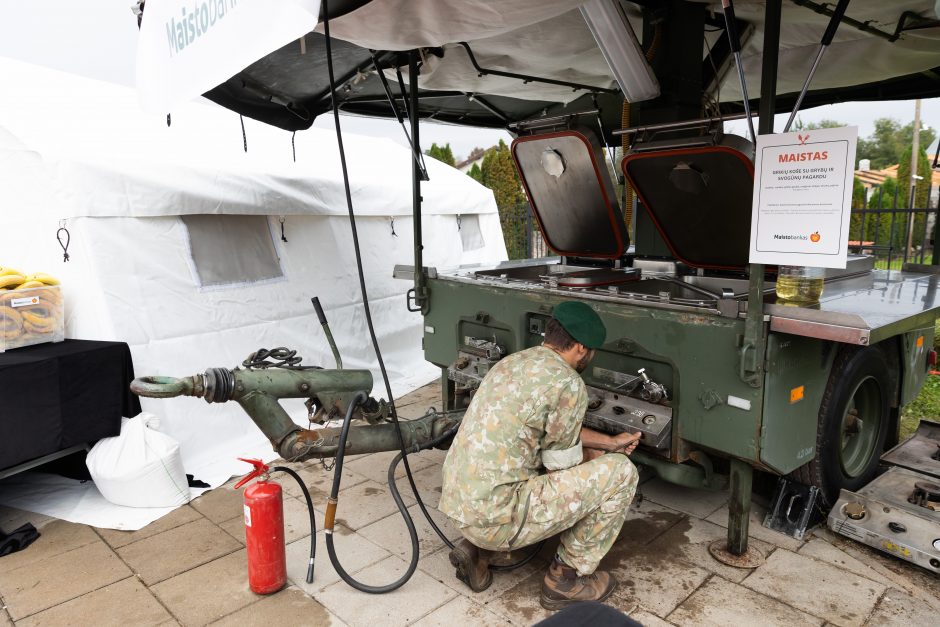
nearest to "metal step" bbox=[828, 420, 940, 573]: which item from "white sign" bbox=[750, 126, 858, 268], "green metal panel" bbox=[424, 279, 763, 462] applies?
"green metal panel" bbox=[424, 279, 763, 462]

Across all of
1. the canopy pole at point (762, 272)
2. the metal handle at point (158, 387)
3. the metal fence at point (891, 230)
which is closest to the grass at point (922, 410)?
the metal fence at point (891, 230)

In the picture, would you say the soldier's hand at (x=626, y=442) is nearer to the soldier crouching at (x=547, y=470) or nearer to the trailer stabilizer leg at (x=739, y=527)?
the soldier crouching at (x=547, y=470)

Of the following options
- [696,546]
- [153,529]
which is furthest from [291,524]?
[696,546]

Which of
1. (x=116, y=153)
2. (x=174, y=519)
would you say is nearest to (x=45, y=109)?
(x=116, y=153)

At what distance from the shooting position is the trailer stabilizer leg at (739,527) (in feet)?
9.81

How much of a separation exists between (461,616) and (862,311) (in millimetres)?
2296

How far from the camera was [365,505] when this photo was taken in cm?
382

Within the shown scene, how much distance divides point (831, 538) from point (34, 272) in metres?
5.37

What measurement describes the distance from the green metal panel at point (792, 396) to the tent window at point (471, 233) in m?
5.43

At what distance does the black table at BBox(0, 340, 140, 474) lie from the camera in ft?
11.2

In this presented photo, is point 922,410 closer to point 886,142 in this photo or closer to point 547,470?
point 547,470

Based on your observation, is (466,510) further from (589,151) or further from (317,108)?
(317,108)

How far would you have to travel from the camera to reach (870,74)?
5.02 meters

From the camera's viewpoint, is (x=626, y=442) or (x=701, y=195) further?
(x=701, y=195)
